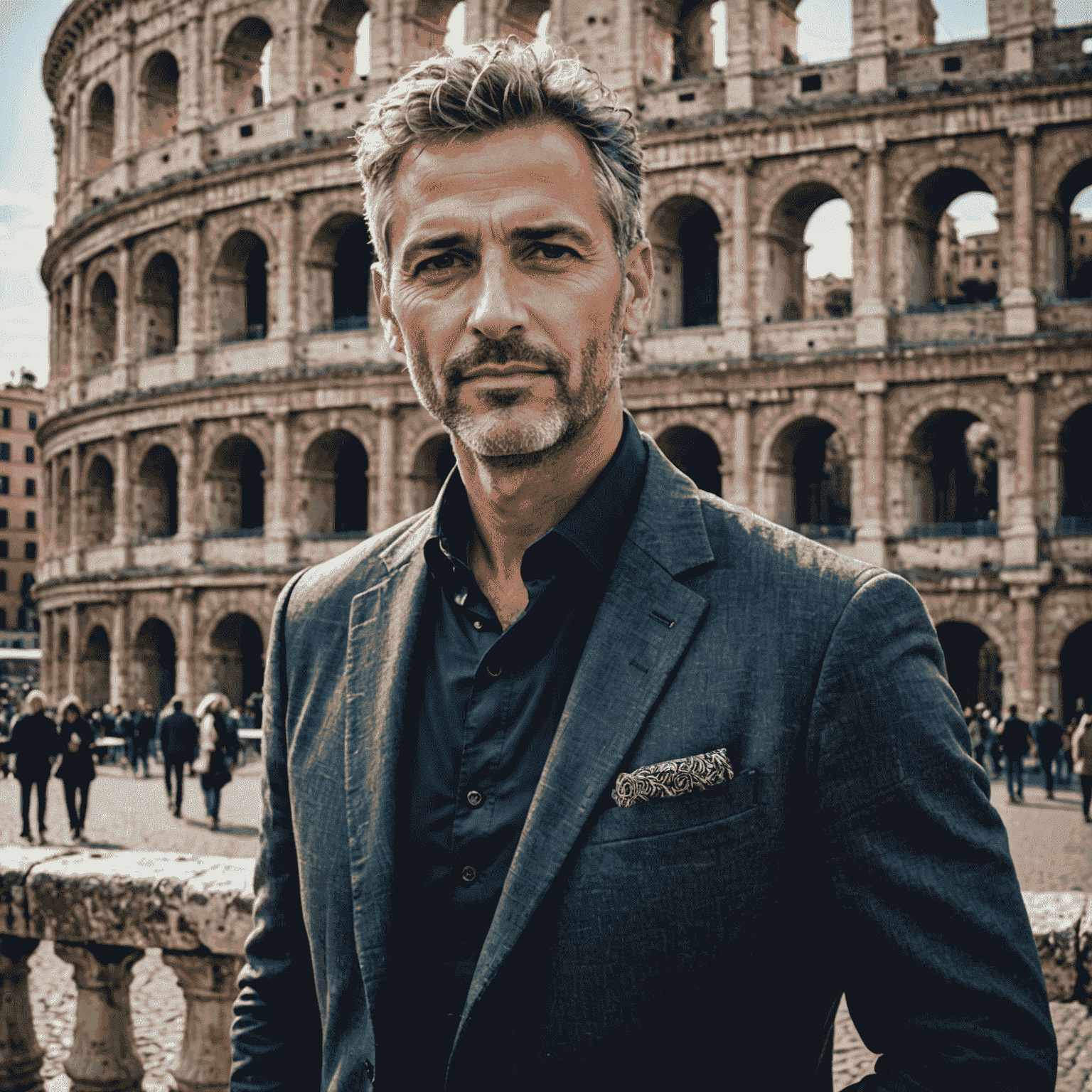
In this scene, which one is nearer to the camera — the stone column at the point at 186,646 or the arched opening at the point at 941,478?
the arched opening at the point at 941,478

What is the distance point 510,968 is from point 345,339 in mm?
20471

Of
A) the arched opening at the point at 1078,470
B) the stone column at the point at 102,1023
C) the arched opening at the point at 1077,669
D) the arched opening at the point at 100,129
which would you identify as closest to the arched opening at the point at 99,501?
the arched opening at the point at 100,129

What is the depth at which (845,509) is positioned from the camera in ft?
86.6

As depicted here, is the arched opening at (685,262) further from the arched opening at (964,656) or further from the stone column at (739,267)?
the arched opening at (964,656)

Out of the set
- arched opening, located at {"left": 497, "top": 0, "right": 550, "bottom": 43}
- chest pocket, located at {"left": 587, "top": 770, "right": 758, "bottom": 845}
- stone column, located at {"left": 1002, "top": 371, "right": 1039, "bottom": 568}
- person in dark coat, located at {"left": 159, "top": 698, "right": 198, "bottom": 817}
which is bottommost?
person in dark coat, located at {"left": 159, "top": 698, "right": 198, "bottom": 817}

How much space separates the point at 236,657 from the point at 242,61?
37.0ft

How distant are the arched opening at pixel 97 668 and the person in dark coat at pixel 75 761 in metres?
13.9

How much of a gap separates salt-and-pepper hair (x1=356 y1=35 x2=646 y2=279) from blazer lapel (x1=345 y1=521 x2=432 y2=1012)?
0.49 m

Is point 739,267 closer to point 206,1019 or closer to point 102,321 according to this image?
point 102,321

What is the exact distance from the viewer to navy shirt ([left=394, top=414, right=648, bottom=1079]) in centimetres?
136

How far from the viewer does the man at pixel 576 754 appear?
1.17m

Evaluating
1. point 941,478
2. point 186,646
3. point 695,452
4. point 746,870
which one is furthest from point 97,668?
point 746,870

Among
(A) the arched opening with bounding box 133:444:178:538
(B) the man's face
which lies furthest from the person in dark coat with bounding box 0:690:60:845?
(A) the arched opening with bounding box 133:444:178:538

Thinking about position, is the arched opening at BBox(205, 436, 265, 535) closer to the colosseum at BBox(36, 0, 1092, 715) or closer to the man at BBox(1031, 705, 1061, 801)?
the colosseum at BBox(36, 0, 1092, 715)
